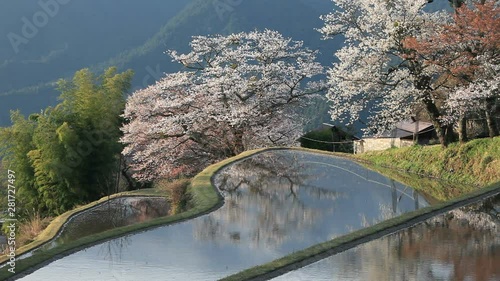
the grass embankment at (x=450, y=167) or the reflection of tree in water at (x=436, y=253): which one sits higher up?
the grass embankment at (x=450, y=167)

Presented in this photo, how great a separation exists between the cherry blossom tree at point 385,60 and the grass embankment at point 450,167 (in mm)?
→ 898

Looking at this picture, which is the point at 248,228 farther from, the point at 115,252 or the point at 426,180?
the point at 426,180

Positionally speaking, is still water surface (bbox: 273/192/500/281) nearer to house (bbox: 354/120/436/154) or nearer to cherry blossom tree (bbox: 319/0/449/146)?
cherry blossom tree (bbox: 319/0/449/146)

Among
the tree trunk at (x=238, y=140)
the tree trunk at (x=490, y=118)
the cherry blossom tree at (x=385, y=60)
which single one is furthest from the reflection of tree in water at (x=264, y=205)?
the tree trunk at (x=238, y=140)

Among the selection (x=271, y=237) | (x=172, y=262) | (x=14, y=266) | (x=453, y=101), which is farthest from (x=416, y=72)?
(x=14, y=266)

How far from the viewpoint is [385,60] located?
18.2 metres

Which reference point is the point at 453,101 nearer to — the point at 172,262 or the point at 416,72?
the point at 416,72

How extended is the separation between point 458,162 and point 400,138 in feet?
73.3

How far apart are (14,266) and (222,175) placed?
9.57 meters

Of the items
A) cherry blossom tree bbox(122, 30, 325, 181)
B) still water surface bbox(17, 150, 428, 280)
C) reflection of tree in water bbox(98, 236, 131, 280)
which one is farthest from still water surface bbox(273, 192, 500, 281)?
cherry blossom tree bbox(122, 30, 325, 181)

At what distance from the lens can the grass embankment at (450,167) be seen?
48.0 feet

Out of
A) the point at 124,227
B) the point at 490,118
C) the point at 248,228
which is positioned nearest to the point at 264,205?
the point at 248,228

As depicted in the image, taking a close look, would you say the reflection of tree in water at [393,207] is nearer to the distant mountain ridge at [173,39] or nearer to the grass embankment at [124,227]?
the grass embankment at [124,227]

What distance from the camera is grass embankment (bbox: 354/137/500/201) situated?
14633 mm
